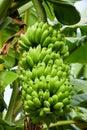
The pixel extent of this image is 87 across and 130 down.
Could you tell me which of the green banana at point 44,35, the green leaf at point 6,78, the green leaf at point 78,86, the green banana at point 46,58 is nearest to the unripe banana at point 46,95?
the green banana at point 46,58

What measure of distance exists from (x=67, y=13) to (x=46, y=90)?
14.9 inches

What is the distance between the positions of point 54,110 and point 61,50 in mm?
215

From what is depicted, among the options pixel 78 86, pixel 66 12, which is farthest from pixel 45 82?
pixel 78 86

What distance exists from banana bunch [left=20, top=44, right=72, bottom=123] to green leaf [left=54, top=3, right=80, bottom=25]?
9.9 inches

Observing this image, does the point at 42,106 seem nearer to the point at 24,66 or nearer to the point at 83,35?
the point at 24,66

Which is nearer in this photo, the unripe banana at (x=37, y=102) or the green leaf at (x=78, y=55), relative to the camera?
the unripe banana at (x=37, y=102)

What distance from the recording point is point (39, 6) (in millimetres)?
988

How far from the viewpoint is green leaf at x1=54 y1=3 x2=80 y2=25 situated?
3.41 feet

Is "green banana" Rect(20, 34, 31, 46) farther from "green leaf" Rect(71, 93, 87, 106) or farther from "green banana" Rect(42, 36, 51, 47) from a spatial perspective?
"green leaf" Rect(71, 93, 87, 106)

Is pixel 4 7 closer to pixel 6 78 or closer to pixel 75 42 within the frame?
pixel 6 78

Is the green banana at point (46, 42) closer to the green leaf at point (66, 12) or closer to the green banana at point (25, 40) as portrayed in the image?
the green banana at point (25, 40)

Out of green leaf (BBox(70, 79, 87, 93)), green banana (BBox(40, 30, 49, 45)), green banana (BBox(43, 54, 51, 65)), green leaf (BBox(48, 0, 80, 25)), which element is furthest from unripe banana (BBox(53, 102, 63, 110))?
green leaf (BBox(70, 79, 87, 93))

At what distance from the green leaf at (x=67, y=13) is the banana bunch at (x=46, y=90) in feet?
0.82

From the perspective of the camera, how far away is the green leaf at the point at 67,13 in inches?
40.9
